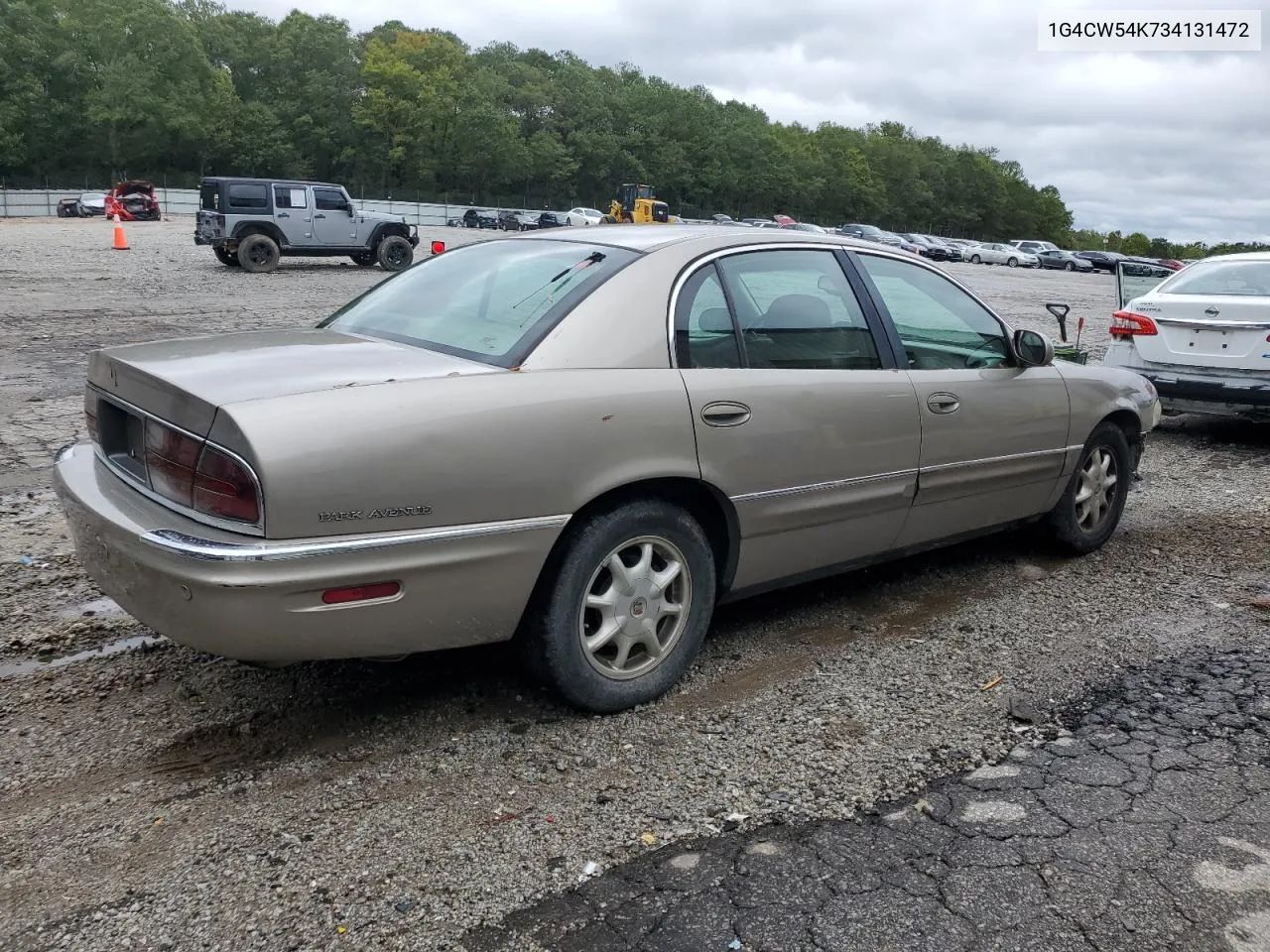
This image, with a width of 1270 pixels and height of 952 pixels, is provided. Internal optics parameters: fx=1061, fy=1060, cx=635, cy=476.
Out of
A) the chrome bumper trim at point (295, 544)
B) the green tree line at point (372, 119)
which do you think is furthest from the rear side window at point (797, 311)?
the green tree line at point (372, 119)

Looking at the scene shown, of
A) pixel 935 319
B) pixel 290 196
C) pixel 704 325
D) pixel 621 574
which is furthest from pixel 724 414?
pixel 290 196

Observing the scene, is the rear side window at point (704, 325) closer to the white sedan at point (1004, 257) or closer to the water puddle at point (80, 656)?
the water puddle at point (80, 656)

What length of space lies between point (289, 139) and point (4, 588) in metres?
80.7

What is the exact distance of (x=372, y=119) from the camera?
77.4 meters

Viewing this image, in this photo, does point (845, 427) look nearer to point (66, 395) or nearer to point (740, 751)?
point (740, 751)

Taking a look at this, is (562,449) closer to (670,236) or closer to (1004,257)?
(670,236)

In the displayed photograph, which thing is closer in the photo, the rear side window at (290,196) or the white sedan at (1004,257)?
the rear side window at (290,196)

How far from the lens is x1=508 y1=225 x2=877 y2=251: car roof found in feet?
12.2

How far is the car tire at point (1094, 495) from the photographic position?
199 inches

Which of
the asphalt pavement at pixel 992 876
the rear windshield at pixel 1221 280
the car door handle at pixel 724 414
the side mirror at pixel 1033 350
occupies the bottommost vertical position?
the asphalt pavement at pixel 992 876

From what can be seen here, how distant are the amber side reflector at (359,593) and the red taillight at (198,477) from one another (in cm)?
27

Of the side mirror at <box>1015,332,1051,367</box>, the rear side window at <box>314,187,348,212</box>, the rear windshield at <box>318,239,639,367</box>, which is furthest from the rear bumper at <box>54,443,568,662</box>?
the rear side window at <box>314,187,348,212</box>

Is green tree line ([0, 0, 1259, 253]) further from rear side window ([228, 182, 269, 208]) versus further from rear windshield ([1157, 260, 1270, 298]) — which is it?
rear windshield ([1157, 260, 1270, 298])

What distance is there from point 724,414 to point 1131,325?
6.23 m
